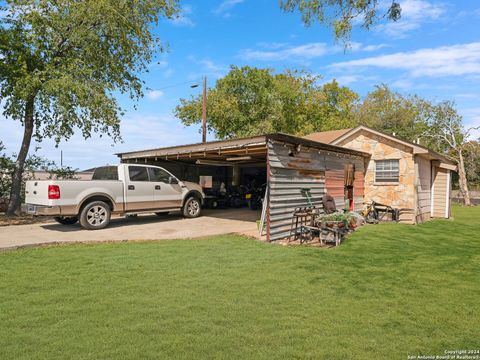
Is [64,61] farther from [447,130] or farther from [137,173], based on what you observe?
[447,130]

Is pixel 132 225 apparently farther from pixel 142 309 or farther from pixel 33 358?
pixel 33 358

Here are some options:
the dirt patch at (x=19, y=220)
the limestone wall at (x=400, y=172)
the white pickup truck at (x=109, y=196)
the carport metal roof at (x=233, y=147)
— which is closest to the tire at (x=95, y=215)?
the white pickup truck at (x=109, y=196)

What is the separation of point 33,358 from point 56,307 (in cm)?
116

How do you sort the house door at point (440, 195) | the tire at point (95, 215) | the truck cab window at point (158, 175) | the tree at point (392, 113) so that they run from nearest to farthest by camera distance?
the tire at point (95, 215) < the truck cab window at point (158, 175) < the house door at point (440, 195) < the tree at point (392, 113)

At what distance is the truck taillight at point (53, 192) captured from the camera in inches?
327

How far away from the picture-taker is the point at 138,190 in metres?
10.2

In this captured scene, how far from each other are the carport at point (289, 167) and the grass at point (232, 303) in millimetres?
2040

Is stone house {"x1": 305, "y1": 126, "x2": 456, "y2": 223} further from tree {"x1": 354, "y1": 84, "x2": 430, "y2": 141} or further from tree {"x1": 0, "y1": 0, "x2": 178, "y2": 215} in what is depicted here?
tree {"x1": 354, "y1": 84, "x2": 430, "y2": 141}

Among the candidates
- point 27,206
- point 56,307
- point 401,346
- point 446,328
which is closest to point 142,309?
point 56,307

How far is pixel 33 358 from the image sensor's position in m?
2.69

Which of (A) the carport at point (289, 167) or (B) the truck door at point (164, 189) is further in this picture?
(B) the truck door at point (164, 189)

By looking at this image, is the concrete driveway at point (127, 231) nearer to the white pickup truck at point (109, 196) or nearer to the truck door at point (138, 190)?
the white pickup truck at point (109, 196)

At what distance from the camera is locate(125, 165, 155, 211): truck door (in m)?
10.0

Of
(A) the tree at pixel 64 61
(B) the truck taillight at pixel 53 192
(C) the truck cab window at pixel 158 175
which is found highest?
(A) the tree at pixel 64 61
